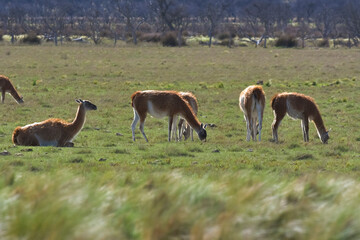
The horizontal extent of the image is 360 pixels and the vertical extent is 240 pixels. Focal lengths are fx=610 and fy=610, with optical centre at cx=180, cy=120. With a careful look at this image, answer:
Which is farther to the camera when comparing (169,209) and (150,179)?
(150,179)

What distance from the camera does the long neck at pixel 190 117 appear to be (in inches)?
590

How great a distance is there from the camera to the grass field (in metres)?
3.95

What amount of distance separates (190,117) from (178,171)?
7889mm

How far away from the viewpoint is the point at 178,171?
23.6 feet

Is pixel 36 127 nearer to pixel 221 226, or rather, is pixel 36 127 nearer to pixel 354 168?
pixel 354 168

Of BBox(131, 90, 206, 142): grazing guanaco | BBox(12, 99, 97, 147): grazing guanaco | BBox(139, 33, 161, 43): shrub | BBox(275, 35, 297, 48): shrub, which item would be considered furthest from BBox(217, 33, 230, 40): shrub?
BBox(12, 99, 97, 147): grazing guanaco

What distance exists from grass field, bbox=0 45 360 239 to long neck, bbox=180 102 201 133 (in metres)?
0.51

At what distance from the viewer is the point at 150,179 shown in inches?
204

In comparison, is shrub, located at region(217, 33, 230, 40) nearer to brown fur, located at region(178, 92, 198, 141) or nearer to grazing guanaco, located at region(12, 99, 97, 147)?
brown fur, located at region(178, 92, 198, 141)

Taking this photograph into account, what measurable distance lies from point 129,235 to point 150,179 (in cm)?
123

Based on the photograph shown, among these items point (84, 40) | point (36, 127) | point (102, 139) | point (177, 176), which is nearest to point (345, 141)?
point (102, 139)

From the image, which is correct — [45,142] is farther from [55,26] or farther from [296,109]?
[55,26]

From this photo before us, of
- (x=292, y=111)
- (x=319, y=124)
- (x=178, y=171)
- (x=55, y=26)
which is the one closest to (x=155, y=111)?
(x=292, y=111)

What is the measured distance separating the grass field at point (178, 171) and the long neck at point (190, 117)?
0.51 meters
